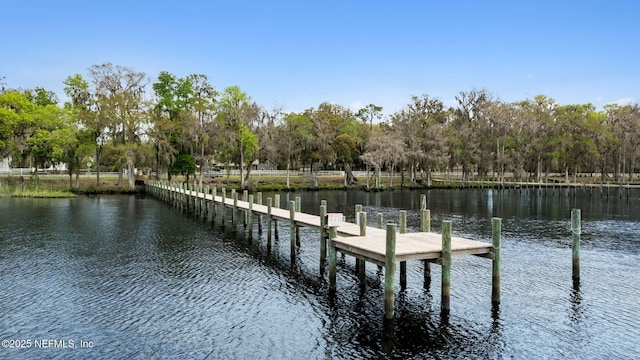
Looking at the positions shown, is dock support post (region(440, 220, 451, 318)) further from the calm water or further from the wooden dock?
the calm water

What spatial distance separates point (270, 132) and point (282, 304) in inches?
2296

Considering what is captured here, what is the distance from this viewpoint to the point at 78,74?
56188mm

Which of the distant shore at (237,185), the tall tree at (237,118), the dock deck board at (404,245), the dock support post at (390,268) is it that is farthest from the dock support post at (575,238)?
the distant shore at (237,185)

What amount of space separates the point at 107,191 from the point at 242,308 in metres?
50.5

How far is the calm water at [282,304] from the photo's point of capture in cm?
1011

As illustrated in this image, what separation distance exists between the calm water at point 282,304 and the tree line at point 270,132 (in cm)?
3375

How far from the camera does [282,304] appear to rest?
1300cm

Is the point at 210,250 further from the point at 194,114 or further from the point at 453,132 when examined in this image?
the point at 453,132

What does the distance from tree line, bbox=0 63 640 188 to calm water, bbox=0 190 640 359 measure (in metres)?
33.8

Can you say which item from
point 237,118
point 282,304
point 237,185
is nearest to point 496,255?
point 282,304

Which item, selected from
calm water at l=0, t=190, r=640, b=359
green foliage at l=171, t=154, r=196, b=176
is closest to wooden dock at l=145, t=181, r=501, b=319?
calm water at l=0, t=190, r=640, b=359

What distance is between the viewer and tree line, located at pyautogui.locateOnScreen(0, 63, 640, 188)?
53.1 meters

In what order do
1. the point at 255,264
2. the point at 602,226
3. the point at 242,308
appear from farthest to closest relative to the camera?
the point at 602,226 → the point at 255,264 → the point at 242,308

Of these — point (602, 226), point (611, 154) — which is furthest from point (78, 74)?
point (611, 154)
